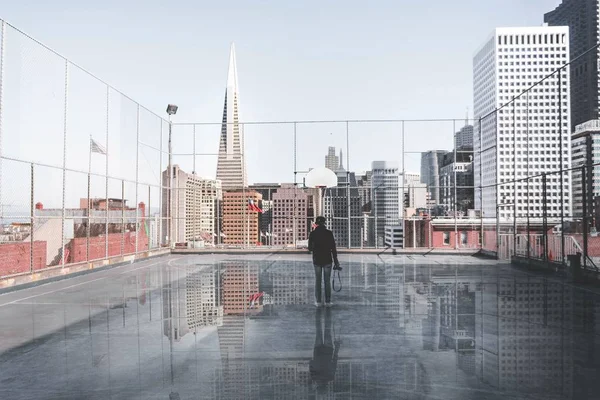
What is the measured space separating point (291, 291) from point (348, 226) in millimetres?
12796

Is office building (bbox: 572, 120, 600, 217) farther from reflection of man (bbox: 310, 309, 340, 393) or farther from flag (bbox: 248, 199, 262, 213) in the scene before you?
flag (bbox: 248, 199, 262, 213)

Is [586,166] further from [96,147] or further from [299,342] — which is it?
[96,147]

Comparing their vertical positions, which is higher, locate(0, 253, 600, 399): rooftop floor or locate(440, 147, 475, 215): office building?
locate(440, 147, 475, 215): office building

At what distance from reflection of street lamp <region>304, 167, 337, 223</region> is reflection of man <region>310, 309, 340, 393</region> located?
662 inches

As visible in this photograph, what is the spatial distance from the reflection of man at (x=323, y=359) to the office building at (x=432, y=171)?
57.2 ft

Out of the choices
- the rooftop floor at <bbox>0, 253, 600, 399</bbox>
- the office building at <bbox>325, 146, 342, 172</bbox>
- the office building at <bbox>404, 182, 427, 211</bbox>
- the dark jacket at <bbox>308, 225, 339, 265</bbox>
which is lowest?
the rooftop floor at <bbox>0, 253, 600, 399</bbox>

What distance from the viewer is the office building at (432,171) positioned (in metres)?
23.7

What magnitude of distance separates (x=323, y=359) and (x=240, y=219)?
19.7 m

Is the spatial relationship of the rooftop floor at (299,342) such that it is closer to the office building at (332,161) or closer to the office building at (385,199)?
the office building at (385,199)

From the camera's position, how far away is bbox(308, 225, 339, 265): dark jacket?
29.6 feet

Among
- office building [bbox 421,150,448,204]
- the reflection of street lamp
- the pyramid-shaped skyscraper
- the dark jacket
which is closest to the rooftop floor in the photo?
the dark jacket

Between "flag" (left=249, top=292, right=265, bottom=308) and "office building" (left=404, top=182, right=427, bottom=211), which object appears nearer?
"flag" (left=249, top=292, right=265, bottom=308)

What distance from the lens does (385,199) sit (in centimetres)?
2389

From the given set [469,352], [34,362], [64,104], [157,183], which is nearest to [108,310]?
[34,362]
